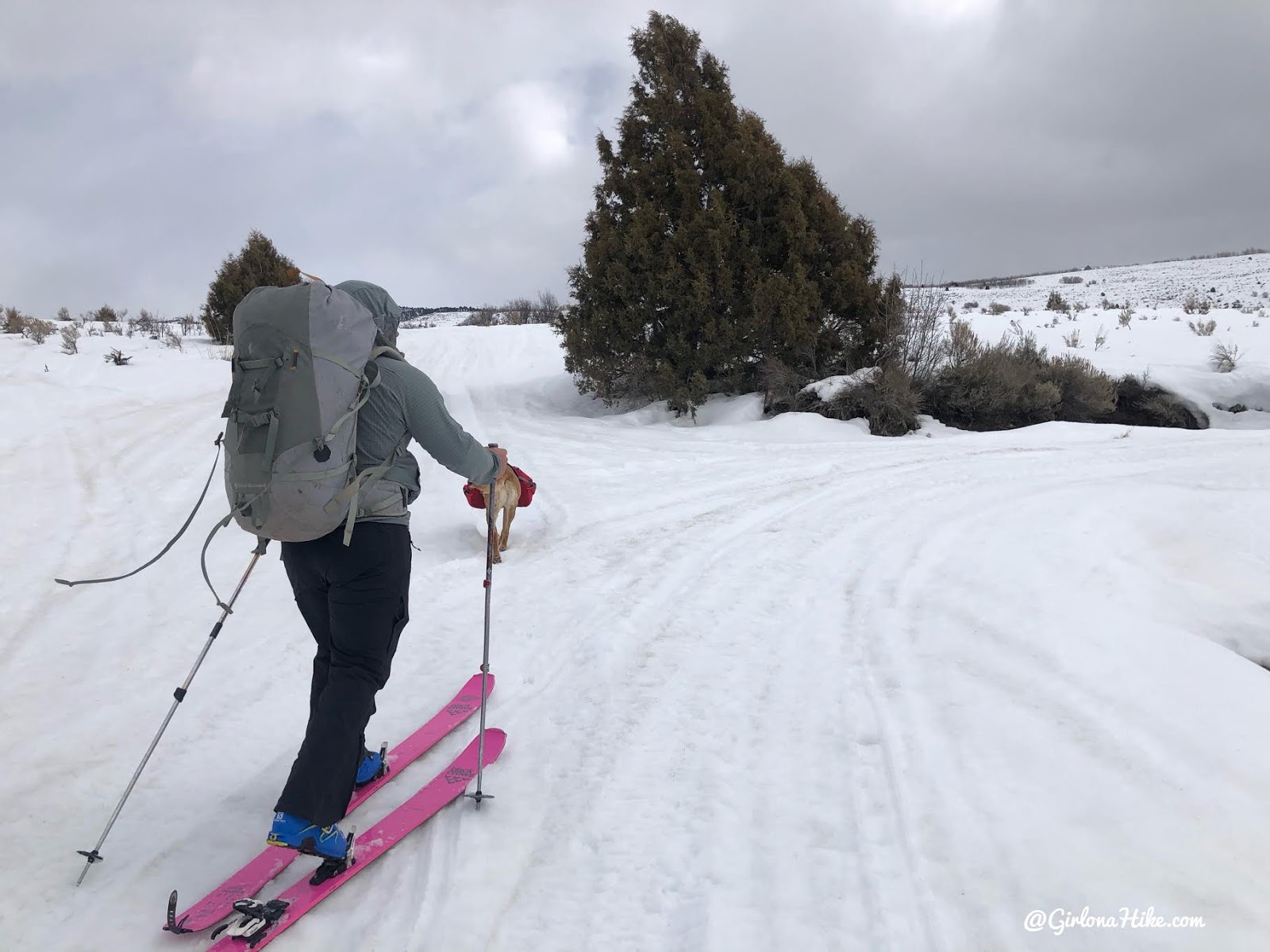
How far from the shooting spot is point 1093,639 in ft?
12.3

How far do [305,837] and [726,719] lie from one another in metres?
1.80

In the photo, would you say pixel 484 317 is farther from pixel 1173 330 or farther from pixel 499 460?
pixel 499 460

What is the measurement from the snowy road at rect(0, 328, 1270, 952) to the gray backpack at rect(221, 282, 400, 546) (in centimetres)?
134

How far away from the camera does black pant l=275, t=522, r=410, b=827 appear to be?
2488 millimetres

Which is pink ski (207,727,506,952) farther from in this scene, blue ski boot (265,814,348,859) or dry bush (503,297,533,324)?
dry bush (503,297,533,324)

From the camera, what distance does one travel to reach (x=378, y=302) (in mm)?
2764

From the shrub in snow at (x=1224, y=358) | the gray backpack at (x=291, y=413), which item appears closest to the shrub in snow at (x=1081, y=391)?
the shrub in snow at (x=1224, y=358)

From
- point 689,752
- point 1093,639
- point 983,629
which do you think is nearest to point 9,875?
point 689,752

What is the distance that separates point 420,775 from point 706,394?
1026 cm

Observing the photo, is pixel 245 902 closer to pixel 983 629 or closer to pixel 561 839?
pixel 561 839

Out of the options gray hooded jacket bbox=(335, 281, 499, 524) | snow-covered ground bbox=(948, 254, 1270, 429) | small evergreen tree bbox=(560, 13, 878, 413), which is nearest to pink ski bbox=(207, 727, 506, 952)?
gray hooded jacket bbox=(335, 281, 499, 524)

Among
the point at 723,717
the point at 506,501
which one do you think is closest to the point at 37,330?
the point at 506,501

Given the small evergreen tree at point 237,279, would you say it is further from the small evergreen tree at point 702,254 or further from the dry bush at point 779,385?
the dry bush at point 779,385

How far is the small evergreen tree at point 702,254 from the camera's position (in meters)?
12.0
